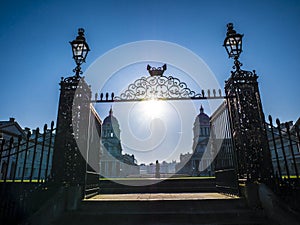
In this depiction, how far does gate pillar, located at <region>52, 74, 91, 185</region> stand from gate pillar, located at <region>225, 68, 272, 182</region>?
15.7 ft

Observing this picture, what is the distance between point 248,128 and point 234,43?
284cm

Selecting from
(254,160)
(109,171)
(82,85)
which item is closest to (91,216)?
(82,85)

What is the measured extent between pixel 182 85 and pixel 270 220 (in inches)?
184

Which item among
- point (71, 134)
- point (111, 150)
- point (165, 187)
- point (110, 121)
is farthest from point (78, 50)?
point (111, 150)

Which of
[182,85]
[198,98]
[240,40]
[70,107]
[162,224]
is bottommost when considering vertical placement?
[162,224]

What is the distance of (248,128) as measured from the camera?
228 inches

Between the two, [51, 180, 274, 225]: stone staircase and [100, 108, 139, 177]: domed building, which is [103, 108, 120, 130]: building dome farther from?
[51, 180, 274, 225]: stone staircase

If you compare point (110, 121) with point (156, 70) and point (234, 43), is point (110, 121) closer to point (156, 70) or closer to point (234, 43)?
point (156, 70)

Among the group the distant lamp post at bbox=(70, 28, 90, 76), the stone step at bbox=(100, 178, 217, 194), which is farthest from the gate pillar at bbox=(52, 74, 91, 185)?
the stone step at bbox=(100, 178, 217, 194)

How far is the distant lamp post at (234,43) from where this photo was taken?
643cm

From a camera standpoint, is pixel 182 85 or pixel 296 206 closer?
pixel 296 206

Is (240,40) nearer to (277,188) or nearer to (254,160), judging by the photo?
(254,160)

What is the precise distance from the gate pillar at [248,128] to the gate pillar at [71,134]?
15.7ft

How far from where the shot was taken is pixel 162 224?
14.5 ft
